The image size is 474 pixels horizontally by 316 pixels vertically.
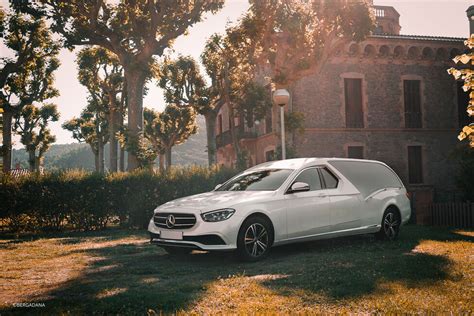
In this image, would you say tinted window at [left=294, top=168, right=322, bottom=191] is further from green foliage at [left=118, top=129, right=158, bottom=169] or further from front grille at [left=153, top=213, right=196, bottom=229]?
green foliage at [left=118, top=129, right=158, bottom=169]

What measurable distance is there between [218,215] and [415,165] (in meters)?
25.5

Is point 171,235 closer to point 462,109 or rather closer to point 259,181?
point 259,181

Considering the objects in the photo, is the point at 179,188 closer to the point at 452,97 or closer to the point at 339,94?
the point at 339,94

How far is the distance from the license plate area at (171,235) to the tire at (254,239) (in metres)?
0.96

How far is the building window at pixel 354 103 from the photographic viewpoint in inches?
1154

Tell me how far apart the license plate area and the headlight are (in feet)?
1.72

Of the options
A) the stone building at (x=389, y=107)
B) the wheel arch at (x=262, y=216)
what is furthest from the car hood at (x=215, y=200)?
the stone building at (x=389, y=107)

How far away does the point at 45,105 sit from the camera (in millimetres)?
44219

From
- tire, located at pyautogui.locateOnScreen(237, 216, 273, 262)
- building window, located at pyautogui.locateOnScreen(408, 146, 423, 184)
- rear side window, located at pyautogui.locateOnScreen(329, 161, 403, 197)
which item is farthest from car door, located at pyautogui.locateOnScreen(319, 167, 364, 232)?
building window, located at pyautogui.locateOnScreen(408, 146, 423, 184)

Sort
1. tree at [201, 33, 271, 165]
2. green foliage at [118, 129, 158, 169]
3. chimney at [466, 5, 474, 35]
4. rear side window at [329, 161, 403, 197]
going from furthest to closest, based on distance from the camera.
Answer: chimney at [466, 5, 474, 35], tree at [201, 33, 271, 165], green foliage at [118, 129, 158, 169], rear side window at [329, 161, 403, 197]

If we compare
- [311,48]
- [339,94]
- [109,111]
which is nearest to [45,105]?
[109,111]

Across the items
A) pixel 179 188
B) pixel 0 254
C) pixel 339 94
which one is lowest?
pixel 0 254

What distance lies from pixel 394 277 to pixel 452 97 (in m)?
28.2

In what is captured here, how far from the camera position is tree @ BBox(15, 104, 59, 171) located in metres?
39.5
